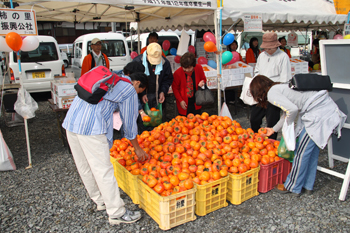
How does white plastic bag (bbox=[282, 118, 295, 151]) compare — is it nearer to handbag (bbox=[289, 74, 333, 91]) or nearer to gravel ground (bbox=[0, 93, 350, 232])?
handbag (bbox=[289, 74, 333, 91])

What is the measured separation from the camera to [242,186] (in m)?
3.32

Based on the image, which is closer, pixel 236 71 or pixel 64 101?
pixel 64 101

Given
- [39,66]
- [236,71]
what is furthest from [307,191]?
[39,66]

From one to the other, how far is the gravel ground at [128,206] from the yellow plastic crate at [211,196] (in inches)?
3.6

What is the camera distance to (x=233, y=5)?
566 cm

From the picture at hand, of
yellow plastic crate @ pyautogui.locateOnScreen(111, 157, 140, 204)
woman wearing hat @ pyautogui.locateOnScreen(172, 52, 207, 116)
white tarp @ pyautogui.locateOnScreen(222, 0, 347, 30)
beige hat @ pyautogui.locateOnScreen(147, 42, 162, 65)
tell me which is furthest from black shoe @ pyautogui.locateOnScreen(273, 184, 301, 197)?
white tarp @ pyautogui.locateOnScreen(222, 0, 347, 30)

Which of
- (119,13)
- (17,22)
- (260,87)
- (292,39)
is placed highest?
(119,13)

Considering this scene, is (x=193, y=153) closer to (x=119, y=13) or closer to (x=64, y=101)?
(x=64, y=101)

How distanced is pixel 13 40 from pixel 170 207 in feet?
11.3

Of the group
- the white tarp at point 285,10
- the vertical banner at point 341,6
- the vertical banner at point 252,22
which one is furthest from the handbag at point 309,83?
the vertical banner at point 341,6

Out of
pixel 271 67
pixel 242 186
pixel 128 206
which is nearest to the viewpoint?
pixel 242 186

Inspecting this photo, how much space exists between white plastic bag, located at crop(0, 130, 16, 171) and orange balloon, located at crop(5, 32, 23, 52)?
1.45m

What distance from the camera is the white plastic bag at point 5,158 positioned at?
14.2 feet

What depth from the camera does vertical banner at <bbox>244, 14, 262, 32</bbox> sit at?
5.71 metres
